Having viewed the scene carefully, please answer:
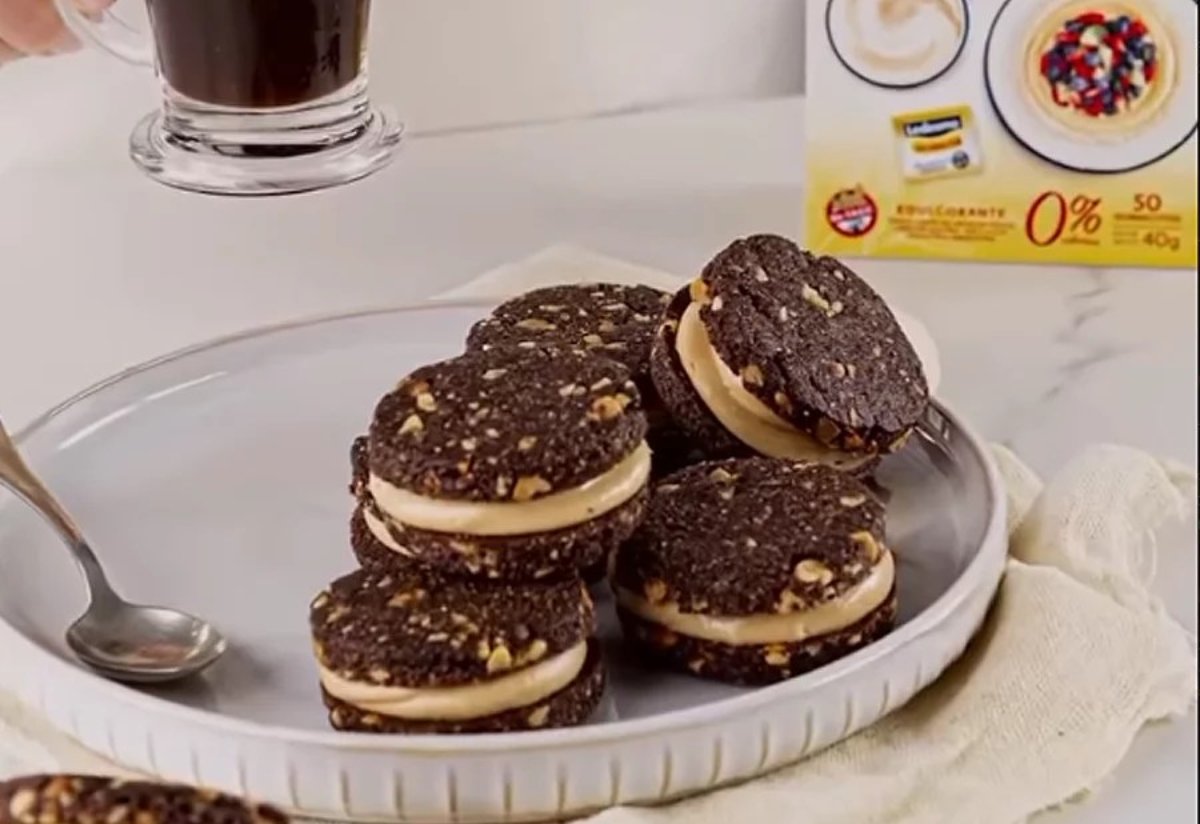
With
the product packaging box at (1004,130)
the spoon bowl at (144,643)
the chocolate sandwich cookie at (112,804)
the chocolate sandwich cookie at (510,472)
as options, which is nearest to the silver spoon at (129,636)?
the spoon bowl at (144,643)

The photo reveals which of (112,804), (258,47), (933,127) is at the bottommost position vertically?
(933,127)

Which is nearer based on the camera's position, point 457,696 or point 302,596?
point 457,696

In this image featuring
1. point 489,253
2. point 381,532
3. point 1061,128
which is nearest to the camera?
point 381,532

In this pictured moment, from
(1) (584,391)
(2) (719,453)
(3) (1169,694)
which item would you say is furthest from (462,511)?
(3) (1169,694)

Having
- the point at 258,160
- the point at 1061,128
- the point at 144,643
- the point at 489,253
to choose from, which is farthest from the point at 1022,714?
the point at 489,253

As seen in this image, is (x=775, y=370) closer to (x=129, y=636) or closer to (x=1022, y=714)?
(x=1022, y=714)

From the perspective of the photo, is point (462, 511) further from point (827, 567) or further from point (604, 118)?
point (604, 118)

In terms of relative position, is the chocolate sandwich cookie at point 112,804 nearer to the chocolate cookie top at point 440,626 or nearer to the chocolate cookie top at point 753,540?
the chocolate cookie top at point 440,626
